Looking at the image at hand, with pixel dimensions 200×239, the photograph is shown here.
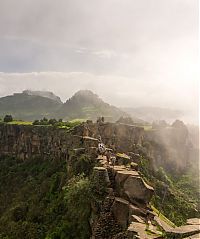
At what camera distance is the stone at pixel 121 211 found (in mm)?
20141

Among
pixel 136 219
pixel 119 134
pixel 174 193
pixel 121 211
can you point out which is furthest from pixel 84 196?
pixel 119 134

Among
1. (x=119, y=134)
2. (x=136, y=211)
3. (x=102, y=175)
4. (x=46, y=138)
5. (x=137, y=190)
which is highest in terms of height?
(x=102, y=175)

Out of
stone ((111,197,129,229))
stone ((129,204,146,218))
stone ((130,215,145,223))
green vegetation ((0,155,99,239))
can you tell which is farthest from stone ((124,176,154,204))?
green vegetation ((0,155,99,239))

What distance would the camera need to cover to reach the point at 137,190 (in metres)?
21.0

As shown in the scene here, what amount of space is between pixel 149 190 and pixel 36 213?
609 inches

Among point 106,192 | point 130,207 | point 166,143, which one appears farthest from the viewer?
point 166,143

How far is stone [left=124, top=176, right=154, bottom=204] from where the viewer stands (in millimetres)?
20922

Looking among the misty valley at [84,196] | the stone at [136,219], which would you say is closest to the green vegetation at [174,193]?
the misty valley at [84,196]

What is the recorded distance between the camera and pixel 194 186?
90.3m

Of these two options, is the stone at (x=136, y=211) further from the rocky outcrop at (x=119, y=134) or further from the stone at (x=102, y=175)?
the rocky outcrop at (x=119, y=134)

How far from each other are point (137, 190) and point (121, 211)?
1.54 meters

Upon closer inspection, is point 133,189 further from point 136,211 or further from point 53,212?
point 53,212

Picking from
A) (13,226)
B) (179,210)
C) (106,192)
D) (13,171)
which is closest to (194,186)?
(179,210)

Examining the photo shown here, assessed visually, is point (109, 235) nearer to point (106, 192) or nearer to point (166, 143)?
point (106, 192)
